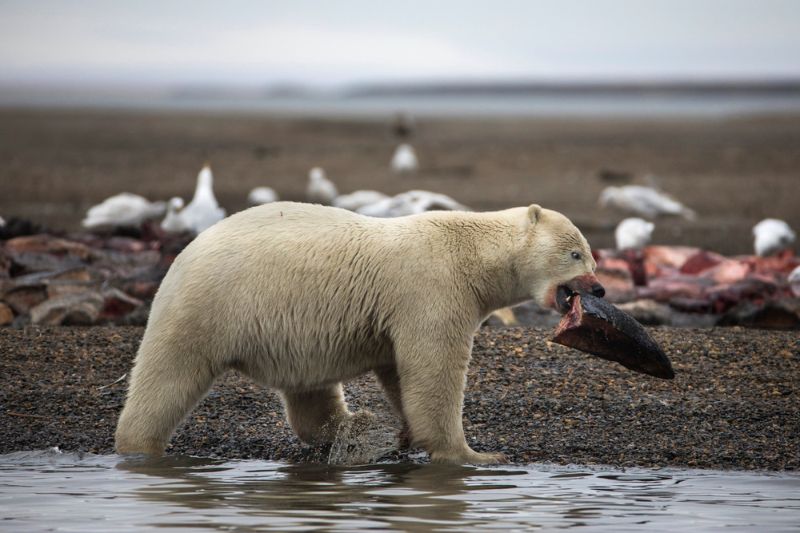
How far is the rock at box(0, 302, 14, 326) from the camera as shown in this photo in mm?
9773

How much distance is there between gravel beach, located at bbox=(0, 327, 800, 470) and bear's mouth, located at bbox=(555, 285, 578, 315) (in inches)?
→ 34.5

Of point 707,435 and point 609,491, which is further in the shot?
point 707,435

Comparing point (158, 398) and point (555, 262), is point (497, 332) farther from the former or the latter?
point (158, 398)

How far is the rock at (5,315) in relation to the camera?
32.1 feet

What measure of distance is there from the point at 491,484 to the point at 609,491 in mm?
621

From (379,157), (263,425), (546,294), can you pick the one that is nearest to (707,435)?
Result: (546,294)

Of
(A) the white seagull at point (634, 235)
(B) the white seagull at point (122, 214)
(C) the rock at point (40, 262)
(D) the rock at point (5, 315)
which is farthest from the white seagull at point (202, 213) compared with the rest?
(A) the white seagull at point (634, 235)

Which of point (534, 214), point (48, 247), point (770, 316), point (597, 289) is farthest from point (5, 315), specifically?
point (770, 316)

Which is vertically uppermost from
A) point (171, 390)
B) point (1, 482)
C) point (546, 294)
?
point (546, 294)

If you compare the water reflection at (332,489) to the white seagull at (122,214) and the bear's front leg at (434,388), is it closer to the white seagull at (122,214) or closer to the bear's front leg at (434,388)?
the bear's front leg at (434,388)

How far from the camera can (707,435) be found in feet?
24.1

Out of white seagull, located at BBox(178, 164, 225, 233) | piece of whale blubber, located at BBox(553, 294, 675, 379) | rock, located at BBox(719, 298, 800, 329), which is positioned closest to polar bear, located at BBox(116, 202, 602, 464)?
piece of whale blubber, located at BBox(553, 294, 675, 379)

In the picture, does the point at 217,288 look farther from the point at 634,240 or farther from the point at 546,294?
the point at 634,240

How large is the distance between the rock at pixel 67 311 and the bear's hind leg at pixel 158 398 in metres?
3.06
